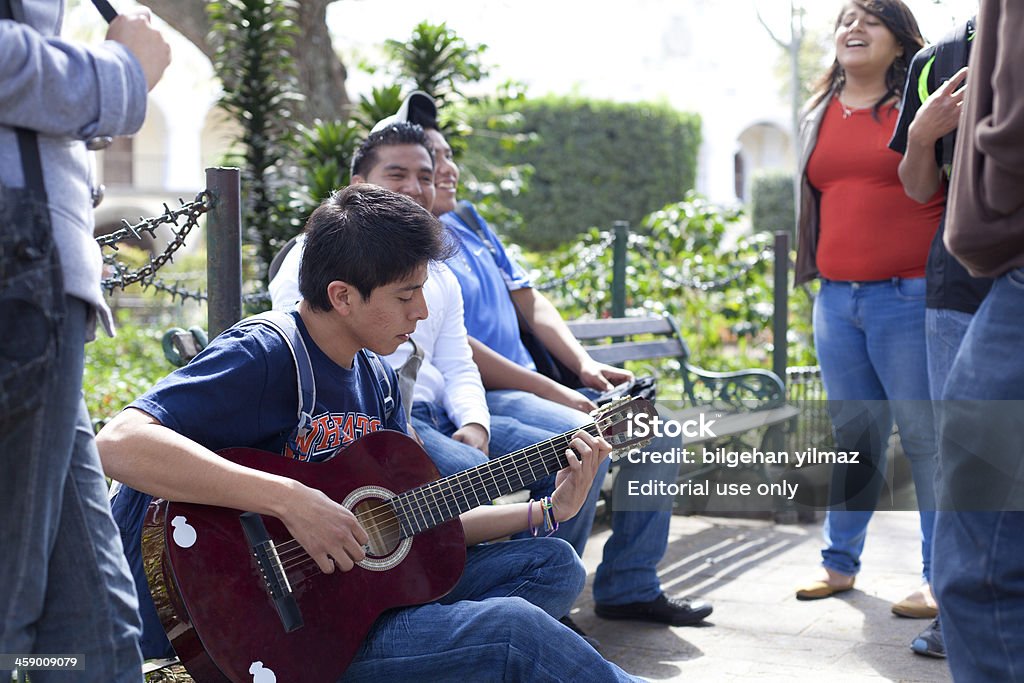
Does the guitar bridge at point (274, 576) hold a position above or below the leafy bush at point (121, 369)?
above

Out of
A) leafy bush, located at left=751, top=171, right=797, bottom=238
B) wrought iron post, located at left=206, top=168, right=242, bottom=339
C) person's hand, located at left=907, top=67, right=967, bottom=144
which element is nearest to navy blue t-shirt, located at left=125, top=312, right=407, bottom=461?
wrought iron post, located at left=206, top=168, right=242, bottom=339

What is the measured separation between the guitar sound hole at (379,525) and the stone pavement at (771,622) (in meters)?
1.32

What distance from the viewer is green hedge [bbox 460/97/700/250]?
20.2 meters

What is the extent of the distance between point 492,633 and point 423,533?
0.32 metres

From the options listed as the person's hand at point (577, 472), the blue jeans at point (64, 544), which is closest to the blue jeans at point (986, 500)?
the person's hand at point (577, 472)

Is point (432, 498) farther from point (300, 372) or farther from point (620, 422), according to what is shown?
point (620, 422)

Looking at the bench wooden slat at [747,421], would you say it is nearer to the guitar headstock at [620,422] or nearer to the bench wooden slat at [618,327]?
the bench wooden slat at [618,327]

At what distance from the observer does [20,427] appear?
173 centimetres

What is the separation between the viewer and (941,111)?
3.33 m

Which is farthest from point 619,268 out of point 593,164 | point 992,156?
point 593,164

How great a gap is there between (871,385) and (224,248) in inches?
92.6

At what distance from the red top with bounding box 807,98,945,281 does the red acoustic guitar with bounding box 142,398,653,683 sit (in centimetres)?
209

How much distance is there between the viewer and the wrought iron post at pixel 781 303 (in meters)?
6.90

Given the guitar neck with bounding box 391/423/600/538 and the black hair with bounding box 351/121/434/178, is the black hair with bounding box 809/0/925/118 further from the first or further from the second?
the guitar neck with bounding box 391/423/600/538
